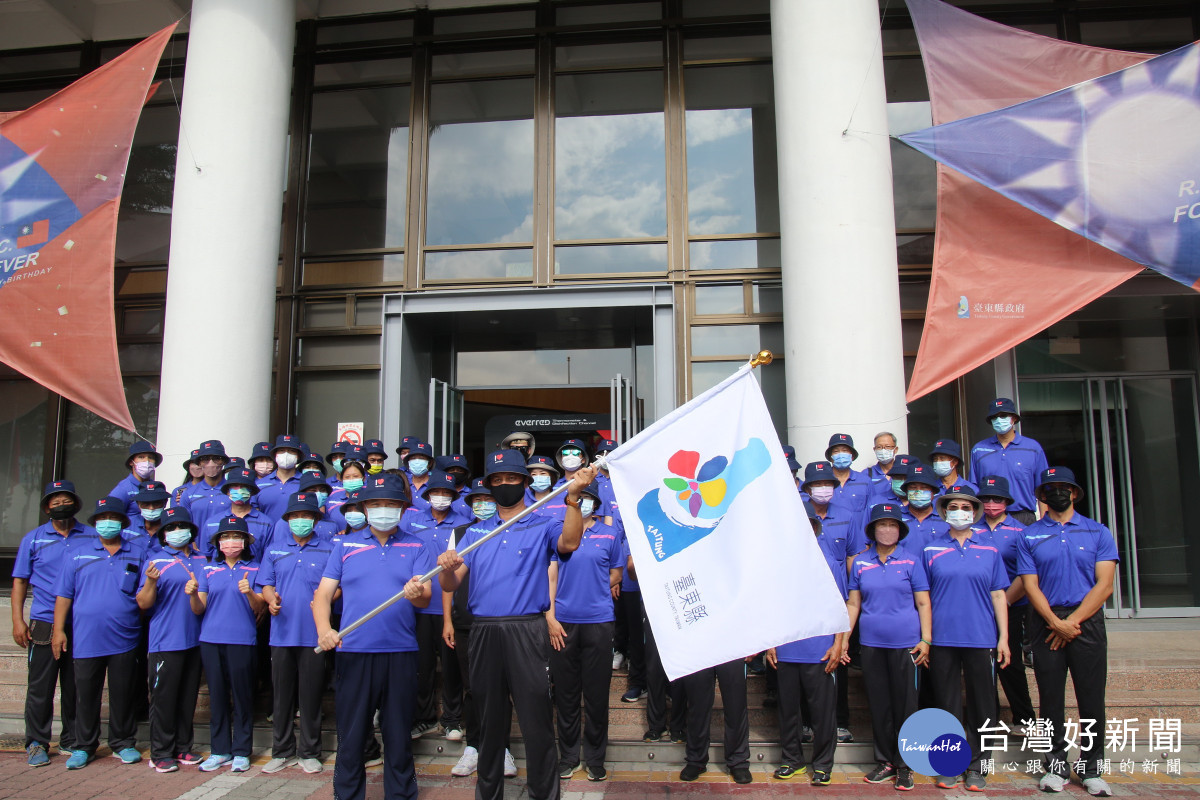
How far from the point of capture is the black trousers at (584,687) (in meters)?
5.61

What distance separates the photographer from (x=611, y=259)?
10.6m

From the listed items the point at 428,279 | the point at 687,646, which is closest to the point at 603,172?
the point at 428,279

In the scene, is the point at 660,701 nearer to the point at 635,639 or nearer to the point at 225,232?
the point at 635,639

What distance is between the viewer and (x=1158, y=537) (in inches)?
410

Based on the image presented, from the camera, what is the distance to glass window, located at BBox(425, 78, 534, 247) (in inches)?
425

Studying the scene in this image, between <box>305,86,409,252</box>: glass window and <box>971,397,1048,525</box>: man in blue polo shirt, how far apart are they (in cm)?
749

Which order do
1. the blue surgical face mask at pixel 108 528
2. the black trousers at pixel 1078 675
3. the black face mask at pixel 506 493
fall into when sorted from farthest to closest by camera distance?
the blue surgical face mask at pixel 108 528, the black trousers at pixel 1078 675, the black face mask at pixel 506 493

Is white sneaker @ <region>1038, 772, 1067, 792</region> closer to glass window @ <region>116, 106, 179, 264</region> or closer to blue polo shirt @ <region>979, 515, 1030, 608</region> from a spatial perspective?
blue polo shirt @ <region>979, 515, 1030, 608</region>

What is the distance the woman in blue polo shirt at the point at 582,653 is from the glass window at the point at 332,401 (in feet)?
17.9

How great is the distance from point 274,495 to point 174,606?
1.45 m

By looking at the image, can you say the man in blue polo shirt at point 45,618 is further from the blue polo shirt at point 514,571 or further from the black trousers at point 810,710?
the black trousers at point 810,710

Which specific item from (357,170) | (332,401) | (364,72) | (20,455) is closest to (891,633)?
(332,401)

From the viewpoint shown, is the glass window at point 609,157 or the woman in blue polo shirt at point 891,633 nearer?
the woman in blue polo shirt at point 891,633

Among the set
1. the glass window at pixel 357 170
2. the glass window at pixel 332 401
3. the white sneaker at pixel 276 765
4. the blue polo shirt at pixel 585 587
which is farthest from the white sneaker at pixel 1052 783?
the glass window at pixel 357 170
